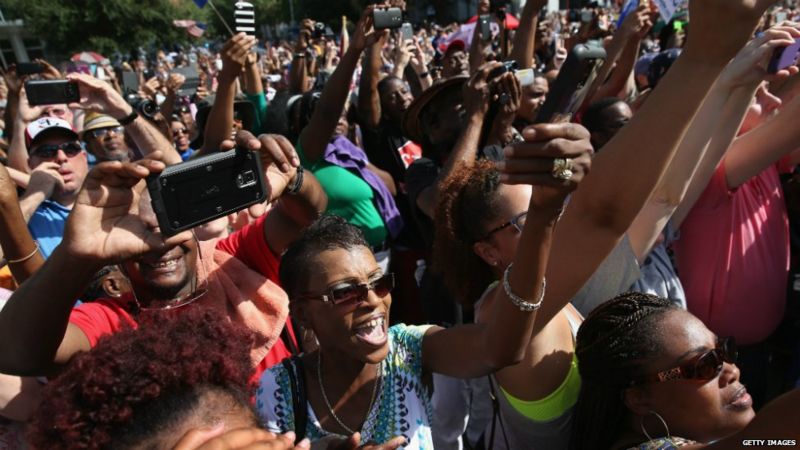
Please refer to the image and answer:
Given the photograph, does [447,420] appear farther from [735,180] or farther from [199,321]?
[735,180]

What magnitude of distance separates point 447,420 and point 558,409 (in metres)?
0.60

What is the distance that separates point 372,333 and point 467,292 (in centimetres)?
52

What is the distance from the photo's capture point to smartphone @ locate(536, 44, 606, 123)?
1.69 meters


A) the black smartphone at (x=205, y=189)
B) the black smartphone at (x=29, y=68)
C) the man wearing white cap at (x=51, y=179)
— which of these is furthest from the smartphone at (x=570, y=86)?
the black smartphone at (x=29, y=68)

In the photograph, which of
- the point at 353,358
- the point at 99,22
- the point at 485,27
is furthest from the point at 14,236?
the point at 99,22

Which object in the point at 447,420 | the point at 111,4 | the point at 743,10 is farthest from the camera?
the point at 111,4

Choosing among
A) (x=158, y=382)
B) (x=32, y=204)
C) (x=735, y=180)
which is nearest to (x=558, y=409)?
(x=158, y=382)

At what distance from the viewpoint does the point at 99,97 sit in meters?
2.44

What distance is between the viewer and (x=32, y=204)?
109 inches

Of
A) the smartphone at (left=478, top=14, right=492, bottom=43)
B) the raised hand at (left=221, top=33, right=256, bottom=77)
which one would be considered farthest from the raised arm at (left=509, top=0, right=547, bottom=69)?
the raised hand at (left=221, top=33, right=256, bottom=77)

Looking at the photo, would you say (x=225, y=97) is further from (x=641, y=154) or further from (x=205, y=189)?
(x=641, y=154)

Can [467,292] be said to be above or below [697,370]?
below

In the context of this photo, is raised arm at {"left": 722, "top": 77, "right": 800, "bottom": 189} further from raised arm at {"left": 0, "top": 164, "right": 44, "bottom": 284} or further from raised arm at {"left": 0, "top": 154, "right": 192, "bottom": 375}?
raised arm at {"left": 0, "top": 164, "right": 44, "bottom": 284}

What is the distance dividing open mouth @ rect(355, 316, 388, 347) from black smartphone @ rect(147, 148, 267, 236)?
451mm
